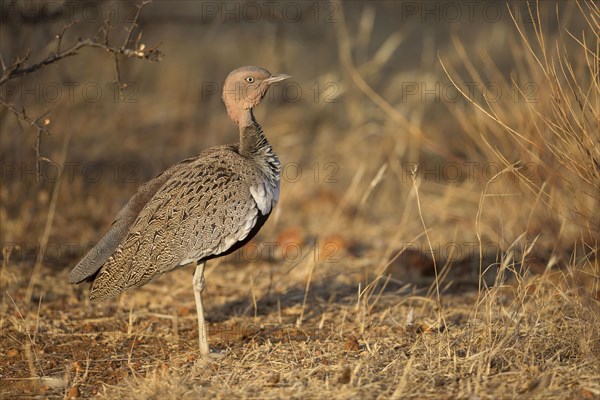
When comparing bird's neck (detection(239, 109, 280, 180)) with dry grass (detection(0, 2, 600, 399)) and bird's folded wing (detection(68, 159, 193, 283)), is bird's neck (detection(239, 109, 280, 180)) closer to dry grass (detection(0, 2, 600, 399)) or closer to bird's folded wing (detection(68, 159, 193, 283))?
bird's folded wing (detection(68, 159, 193, 283))

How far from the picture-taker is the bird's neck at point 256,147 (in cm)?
473

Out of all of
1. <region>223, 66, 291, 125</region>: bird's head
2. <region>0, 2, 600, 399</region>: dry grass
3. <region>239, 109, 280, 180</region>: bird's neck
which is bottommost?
<region>0, 2, 600, 399</region>: dry grass

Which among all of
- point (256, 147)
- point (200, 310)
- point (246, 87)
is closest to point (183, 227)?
point (200, 310)

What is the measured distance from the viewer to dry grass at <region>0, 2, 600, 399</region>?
157 inches

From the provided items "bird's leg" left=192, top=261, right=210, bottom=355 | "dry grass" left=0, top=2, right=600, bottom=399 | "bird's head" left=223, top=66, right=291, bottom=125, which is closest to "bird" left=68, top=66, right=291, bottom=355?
"bird's leg" left=192, top=261, right=210, bottom=355

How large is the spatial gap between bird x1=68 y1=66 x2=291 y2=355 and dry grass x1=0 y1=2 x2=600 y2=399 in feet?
1.46

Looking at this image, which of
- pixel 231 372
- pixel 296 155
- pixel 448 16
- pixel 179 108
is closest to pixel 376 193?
pixel 296 155

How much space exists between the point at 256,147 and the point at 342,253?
2133mm

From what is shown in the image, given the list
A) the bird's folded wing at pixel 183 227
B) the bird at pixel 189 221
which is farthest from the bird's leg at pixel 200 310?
the bird's folded wing at pixel 183 227

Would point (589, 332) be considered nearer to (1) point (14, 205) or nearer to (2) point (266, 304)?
(2) point (266, 304)

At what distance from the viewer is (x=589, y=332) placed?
4129 mm

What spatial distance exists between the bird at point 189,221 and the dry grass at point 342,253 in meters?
0.45

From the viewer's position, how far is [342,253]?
672 cm

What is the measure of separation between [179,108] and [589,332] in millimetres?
6222
